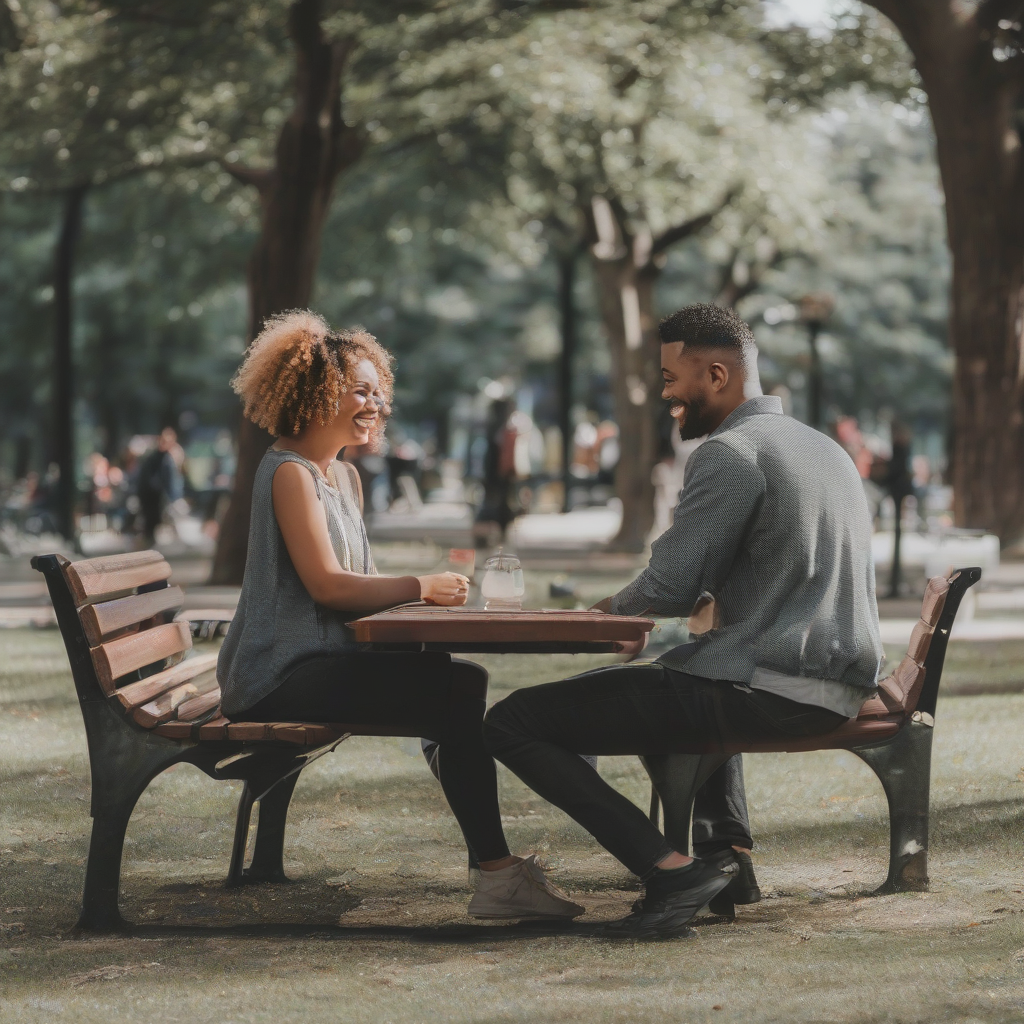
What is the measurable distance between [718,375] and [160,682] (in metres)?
1.87

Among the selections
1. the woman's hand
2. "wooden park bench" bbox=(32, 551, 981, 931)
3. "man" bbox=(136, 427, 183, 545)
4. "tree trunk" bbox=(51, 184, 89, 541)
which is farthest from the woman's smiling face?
"man" bbox=(136, 427, 183, 545)

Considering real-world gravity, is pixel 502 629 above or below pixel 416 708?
above

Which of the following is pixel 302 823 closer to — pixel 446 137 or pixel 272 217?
pixel 272 217

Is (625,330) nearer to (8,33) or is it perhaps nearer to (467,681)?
(8,33)

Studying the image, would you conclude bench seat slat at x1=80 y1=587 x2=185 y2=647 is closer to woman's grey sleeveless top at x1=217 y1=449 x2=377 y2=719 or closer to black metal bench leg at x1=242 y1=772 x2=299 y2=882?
woman's grey sleeveless top at x1=217 y1=449 x2=377 y2=719

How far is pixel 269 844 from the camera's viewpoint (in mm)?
5297

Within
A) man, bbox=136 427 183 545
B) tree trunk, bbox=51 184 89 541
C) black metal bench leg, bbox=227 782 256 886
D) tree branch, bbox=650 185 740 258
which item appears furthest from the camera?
man, bbox=136 427 183 545

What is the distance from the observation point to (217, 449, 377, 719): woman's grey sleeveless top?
15.0 feet

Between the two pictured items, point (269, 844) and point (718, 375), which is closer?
point (718, 375)

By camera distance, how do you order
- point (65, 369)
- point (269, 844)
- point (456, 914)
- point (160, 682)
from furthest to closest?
point (65, 369) → point (269, 844) → point (160, 682) → point (456, 914)

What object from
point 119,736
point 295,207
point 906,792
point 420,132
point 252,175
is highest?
point 420,132

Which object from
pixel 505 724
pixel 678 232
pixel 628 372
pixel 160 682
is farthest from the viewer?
pixel 678 232

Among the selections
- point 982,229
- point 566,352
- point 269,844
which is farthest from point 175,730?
point 566,352

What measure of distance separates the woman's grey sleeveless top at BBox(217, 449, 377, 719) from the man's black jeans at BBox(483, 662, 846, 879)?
21.8 inches
